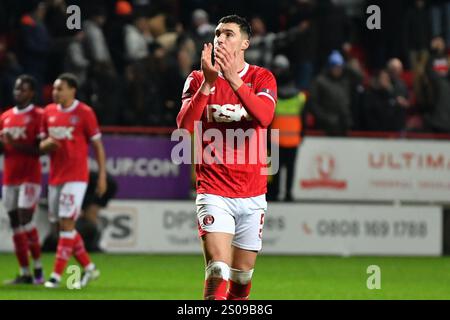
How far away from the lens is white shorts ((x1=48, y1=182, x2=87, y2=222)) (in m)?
12.7

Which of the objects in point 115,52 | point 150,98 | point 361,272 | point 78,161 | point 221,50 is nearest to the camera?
point 221,50

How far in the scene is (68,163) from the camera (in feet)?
42.2

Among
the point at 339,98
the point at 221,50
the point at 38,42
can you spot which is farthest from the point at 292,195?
the point at 221,50

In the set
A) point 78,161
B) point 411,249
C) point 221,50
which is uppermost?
point 221,50

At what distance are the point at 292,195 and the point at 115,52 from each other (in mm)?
4049

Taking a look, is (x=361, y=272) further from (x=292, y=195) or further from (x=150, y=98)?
(x=150, y=98)

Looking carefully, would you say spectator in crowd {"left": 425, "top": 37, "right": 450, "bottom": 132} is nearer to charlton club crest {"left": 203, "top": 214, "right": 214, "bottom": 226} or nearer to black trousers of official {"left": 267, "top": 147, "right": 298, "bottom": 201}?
black trousers of official {"left": 267, "top": 147, "right": 298, "bottom": 201}

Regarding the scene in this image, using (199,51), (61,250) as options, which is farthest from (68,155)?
(199,51)

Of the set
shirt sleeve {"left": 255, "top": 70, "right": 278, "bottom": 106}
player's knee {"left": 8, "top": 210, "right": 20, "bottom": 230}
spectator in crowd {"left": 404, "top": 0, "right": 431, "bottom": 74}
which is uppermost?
spectator in crowd {"left": 404, "top": 0, "right": 431, "bottom": 74}

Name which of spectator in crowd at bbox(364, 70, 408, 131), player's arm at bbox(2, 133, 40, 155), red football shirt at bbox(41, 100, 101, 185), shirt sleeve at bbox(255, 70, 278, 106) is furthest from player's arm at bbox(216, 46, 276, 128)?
spectator in crowd at bbox(364, 70, 408, 131)

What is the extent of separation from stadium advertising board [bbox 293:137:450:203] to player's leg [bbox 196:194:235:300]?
34.6 ft

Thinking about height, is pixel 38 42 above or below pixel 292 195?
above

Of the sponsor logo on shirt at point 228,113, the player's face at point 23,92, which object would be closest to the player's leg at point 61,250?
the player's face at point 23,92

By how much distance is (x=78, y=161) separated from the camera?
12930 mm
